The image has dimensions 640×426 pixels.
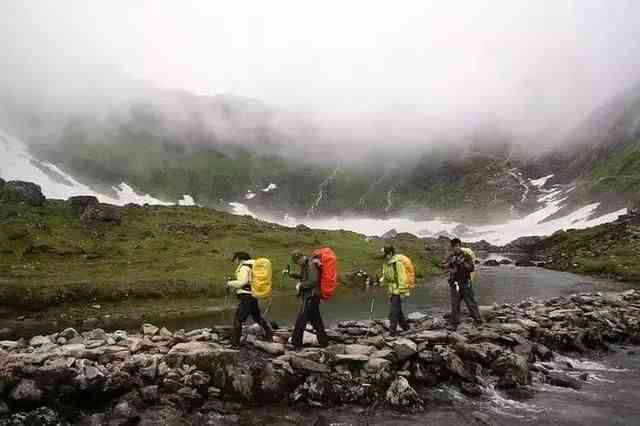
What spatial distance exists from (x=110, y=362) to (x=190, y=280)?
127 feet

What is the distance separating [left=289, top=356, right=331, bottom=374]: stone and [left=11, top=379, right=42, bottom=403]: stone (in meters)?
8.11

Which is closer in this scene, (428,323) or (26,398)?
(26,398)

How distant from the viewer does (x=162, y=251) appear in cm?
7319

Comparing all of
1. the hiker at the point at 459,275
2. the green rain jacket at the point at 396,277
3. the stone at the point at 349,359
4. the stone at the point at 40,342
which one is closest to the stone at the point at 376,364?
the stone at the point at 349,359

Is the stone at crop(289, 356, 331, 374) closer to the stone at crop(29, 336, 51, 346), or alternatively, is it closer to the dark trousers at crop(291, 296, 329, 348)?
the dark trousers at crop(291, 296, 329, 348)

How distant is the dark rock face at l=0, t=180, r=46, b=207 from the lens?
315 ft

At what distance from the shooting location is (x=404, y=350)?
18266 millimetres

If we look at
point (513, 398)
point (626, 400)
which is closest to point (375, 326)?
point (513, 398)

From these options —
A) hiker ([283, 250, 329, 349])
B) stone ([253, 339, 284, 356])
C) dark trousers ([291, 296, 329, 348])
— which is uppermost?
hiker ([283, 250, 329, 349])

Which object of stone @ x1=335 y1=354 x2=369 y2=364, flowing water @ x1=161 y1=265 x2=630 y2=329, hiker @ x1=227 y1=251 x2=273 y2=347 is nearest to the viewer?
stone @ x1=335 y1=354 x2=369 y2=364

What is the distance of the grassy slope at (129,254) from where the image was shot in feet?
159

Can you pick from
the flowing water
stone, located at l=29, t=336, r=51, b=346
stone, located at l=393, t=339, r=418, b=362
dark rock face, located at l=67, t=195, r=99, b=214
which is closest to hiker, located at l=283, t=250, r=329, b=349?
stone, located at l=393, t=339, r=418, b=362

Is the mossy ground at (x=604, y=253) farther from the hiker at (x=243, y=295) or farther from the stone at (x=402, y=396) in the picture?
the hiker at (x=243, y=295)

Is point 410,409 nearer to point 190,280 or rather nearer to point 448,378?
point 448,378
